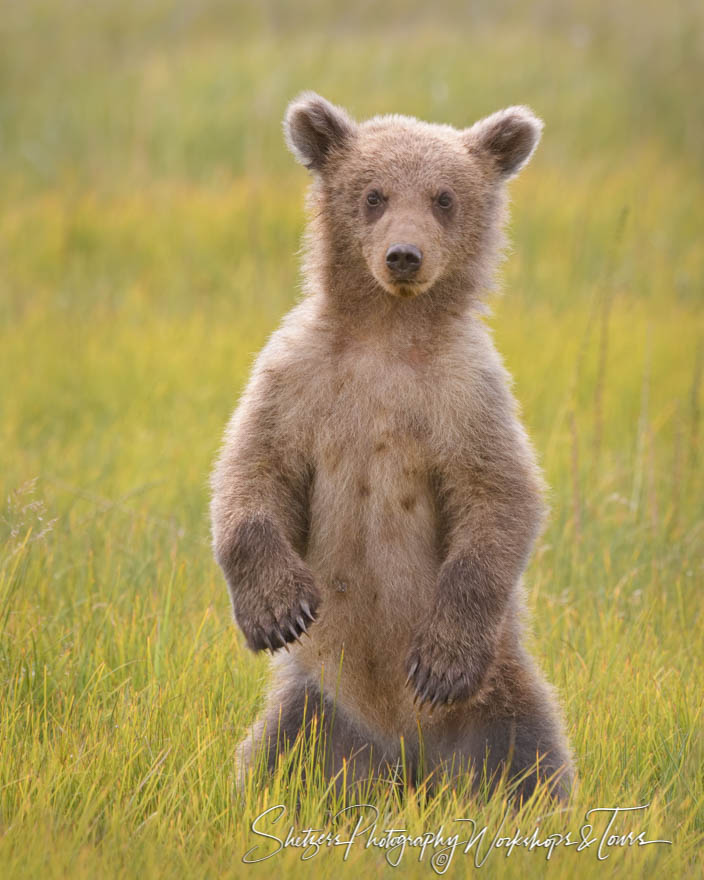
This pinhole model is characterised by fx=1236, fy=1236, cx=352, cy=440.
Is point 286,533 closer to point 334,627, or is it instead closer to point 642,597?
point 334,627

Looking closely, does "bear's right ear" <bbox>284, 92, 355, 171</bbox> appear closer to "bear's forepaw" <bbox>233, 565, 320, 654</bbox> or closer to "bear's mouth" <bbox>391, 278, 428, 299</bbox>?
"bear's mouth" <bbox>391, 278, 428, 299</bbox>

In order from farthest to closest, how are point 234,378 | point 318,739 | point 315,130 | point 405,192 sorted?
point 234,378
point 315,130
point 405,192
point 318,739

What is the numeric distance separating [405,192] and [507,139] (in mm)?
507

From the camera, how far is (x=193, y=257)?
11086 mm

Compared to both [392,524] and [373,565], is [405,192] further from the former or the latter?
[373,565]

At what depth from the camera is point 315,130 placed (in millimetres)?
4184

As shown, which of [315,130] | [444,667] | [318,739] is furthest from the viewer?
[315,130]

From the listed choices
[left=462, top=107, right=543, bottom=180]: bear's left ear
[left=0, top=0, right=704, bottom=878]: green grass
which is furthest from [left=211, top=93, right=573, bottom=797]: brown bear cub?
[left=462, top=107, right=543, bottom=180]: bear's left ear

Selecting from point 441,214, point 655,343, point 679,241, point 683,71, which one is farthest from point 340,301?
point 683,71

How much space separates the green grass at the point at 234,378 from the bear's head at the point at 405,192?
4.54ft

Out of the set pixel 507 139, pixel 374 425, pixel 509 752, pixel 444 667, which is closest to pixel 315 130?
pixel 507 139

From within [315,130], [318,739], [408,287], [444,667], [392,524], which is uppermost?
[315,130]

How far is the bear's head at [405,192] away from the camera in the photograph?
12.9 ft

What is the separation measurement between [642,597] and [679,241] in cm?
743
